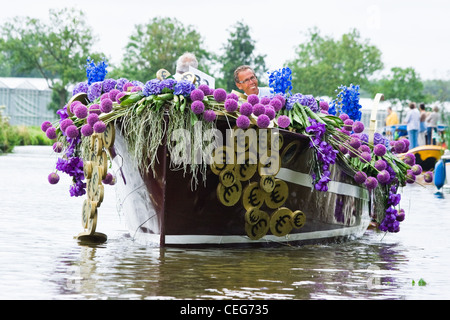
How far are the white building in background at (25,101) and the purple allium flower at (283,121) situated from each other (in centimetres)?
5884

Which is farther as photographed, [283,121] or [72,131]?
[72,131]

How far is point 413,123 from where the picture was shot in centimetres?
2862

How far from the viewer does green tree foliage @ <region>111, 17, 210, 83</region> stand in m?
58.2

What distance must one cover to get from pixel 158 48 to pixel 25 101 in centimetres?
1450

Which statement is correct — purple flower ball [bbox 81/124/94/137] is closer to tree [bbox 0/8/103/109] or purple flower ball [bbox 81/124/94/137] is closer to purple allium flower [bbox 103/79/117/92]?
purple allium flower [bbox 103/79/117/92]

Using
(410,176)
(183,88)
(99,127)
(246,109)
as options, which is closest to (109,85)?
(99,127)

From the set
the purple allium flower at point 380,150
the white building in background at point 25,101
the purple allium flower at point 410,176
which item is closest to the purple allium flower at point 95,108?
the purple allium flower at point 380,150

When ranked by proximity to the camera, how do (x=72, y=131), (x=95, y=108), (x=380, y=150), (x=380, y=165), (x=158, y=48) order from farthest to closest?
(x=158, y=48), (x=380, y=165), (x=380, y=150), (x=95, y=108), (x=72, y=131)

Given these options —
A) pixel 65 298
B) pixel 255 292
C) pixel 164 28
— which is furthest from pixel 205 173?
pixel 164 28

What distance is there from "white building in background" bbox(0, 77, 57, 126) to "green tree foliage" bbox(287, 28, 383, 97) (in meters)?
18.2

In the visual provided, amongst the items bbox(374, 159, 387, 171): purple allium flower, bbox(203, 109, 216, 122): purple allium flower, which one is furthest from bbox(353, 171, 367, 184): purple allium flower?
bbox(203, 109, 216, 122): purple allium flower

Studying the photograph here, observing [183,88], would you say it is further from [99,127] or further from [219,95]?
[99,127]

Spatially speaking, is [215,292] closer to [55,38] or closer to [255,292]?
[255,292]

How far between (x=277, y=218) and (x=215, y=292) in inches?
99.8
